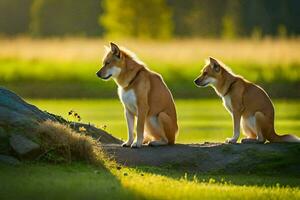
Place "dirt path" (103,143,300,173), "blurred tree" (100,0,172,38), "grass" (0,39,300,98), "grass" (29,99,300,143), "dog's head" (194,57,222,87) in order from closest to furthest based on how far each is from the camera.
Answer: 1. "dirt path" (103,143,300,173)
2. "dog's head" (194,57,222,87)
3. "grass" (29,99,300,143)
4. "grass" (0,39,300,98)
5. "blurred tree" (100,0,172,38)

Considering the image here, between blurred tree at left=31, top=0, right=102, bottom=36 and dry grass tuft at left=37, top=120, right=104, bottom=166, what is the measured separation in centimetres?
6276

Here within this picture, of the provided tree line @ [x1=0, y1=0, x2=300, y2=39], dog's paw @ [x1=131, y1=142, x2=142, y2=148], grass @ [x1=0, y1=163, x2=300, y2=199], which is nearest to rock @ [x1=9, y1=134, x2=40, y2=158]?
grass @ [x1=0, y1=163, x2=300, y2=199]

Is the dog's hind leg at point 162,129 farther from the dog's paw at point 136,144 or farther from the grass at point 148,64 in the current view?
the grass at point 148,64

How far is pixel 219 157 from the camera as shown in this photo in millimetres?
12156

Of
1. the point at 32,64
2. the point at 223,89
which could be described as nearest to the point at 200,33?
the point at 32,64

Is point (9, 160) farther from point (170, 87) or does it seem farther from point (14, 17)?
point (14, 17)

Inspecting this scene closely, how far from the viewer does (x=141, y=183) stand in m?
9.96

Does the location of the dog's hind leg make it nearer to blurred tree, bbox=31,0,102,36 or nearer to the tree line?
the tree line

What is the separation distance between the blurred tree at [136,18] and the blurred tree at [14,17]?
79.6ft

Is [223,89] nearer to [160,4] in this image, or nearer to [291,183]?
[291,183]

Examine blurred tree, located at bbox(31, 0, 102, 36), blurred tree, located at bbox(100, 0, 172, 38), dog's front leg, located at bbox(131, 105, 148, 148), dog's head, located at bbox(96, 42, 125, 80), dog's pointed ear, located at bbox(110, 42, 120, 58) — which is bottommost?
dog's front leg, located at bbox(131, 105, 148, 148)

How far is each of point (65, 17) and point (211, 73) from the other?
64.2 metres

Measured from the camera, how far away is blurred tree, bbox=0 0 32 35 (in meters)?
81.3

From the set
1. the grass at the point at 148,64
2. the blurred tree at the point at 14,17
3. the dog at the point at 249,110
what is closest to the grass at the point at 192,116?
the grass at the point at 148,64
